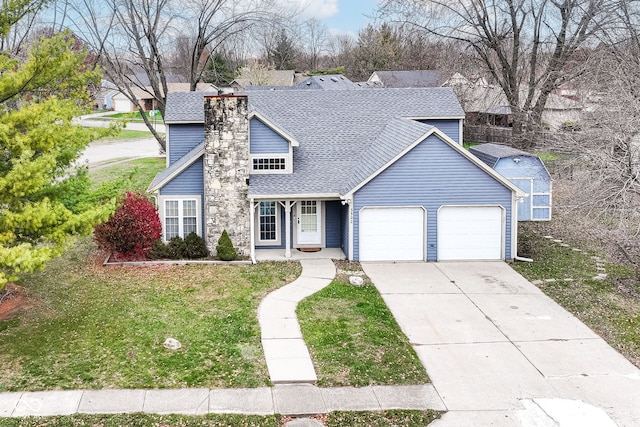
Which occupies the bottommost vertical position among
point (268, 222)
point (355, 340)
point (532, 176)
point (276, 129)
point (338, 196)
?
point (355, 340)

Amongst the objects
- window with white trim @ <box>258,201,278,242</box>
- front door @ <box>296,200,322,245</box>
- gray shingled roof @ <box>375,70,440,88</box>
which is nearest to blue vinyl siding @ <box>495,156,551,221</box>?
front door @ <box>296,200,322,245</box>

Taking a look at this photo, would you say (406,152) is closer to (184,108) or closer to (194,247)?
(194,247)

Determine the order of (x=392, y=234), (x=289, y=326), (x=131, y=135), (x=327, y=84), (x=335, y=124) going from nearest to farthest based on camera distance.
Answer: (x=289, y=326) → (x=392, y=234) → (x=335, y=124) → (x=327, y=84) → (x=131, y=135)

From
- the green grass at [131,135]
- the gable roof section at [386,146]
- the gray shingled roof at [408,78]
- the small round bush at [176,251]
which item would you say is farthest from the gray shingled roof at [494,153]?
the green grass at [131,135]

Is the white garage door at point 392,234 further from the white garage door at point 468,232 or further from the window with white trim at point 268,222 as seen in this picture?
the window with white trim at point 268,222

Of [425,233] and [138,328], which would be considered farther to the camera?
[425,233]

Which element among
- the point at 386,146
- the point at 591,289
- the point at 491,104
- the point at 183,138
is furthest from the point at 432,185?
the point at 491,104
